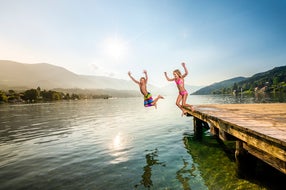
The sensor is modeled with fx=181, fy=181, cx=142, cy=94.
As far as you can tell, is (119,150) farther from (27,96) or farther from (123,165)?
(27,96)

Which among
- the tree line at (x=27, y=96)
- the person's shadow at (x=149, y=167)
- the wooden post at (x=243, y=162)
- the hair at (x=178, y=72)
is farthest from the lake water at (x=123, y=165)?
the tree line at (x=27, y=96)

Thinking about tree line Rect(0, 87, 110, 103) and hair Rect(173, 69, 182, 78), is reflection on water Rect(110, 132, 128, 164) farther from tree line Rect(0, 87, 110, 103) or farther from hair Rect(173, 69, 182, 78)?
tree line Rect(0, 87, 110, 103)

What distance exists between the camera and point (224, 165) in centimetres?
918

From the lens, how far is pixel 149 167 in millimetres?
9281

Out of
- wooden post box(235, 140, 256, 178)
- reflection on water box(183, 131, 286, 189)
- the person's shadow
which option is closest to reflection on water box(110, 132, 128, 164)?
the person's shadow

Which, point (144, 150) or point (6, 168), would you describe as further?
point (144, 150)

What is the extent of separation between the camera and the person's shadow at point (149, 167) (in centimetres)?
755

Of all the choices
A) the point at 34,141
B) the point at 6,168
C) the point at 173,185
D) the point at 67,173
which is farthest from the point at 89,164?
the point at 34,141

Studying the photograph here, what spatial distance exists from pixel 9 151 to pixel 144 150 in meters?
9.52

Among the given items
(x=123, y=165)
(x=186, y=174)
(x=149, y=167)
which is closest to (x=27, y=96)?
(x=123, y=165)

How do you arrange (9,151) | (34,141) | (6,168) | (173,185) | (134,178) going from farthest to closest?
1. (34,141)
2. (9,151)
3. (6,168)
4. (134,178)
5. (173,185)

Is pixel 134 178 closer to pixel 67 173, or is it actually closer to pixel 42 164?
pixel 67 173

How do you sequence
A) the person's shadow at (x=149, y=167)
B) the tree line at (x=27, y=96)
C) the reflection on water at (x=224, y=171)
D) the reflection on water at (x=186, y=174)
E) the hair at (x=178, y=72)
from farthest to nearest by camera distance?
the tree line at (x=27, y=96)
the hair at (x=178, y=72)
the person's shadow at (x=149, y=167)
the reflection on water at (x=186, y=174)
the reflection on water at (x=224, y=171)

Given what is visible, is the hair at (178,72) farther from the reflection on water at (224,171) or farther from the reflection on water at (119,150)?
the reflection on water at (119,150)
